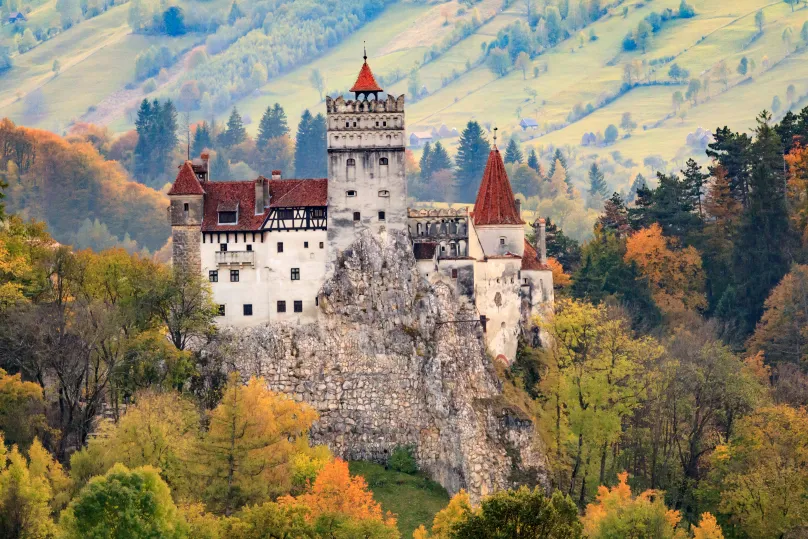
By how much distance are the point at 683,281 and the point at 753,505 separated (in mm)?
32795

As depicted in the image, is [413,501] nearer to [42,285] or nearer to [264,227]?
[264,227]

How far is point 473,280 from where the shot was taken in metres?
94.9

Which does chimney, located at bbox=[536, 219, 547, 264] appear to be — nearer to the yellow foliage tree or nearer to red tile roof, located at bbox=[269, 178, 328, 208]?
red tile roof, located at bbox=[269, 178, 328, 208]

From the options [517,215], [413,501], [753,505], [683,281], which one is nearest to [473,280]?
[517,215]

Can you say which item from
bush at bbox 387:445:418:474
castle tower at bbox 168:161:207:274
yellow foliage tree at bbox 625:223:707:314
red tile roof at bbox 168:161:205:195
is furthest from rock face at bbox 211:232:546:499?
yellow foliage tree at bbox 625:223:707:314

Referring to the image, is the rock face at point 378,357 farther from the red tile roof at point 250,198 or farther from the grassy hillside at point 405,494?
the red tile roof at point 250,198

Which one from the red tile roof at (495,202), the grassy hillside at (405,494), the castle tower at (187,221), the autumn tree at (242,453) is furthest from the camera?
the red tile roof at (495,202)

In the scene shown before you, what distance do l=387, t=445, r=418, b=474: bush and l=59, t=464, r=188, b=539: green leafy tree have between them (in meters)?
19.0

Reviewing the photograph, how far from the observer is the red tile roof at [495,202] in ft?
322

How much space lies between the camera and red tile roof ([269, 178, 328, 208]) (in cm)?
9431

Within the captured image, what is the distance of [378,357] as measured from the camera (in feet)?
308

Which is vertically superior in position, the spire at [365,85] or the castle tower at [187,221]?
the spire at [365,85]

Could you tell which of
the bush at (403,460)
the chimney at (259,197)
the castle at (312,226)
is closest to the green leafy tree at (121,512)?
Answer: the bush at (403,460)

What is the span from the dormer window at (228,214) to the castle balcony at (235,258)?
169 centimetres
